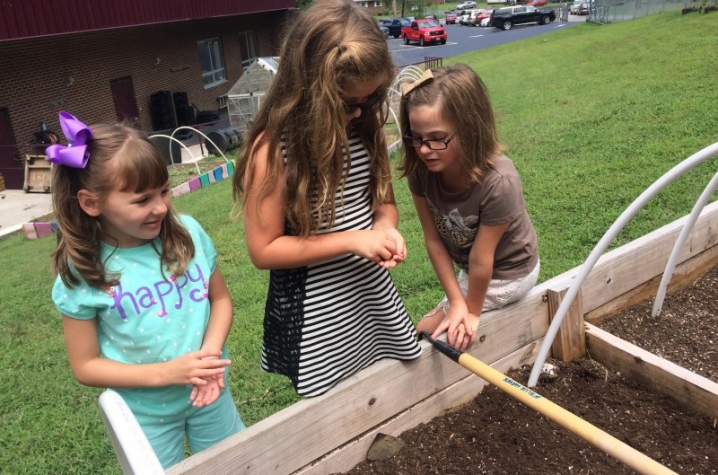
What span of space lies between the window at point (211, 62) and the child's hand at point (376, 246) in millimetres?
22115

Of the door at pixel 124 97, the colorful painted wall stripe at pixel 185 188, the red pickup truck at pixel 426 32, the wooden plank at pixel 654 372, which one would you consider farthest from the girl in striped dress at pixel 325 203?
the red pickup truck at pixel 426 32

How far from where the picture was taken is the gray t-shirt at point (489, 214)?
1.96m

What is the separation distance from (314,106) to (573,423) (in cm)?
109

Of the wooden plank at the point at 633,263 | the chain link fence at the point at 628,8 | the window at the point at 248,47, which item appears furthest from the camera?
the window at the point at 248,47

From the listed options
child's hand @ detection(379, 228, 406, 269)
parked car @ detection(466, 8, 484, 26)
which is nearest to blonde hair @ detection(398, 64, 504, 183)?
child's hand @ detection(379, 228, 406, 269)

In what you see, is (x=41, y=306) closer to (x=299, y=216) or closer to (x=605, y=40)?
(x=299, y=216)

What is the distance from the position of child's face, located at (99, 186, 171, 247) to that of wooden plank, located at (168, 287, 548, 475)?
66 cm

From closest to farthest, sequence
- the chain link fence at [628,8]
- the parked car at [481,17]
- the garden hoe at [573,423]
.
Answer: the garden hoe at [573,423], the chain link fence at [628,8], the parked car at [481,17]

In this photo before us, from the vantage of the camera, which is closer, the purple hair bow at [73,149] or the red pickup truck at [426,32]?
the purple hair bow at [73,149]

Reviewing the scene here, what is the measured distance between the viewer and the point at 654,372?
226cm

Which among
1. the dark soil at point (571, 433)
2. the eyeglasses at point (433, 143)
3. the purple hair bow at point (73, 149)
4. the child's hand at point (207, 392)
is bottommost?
the dark soil at point (571, 433)

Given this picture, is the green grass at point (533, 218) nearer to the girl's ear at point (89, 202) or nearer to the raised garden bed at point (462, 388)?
the raised garden bed at point (462, 388)

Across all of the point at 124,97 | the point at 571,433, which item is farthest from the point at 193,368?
the point at 124,97

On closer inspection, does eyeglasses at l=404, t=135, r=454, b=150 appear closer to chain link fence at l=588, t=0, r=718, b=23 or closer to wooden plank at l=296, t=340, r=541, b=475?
wooden plank at l=296, t=340, r=541, b=475
